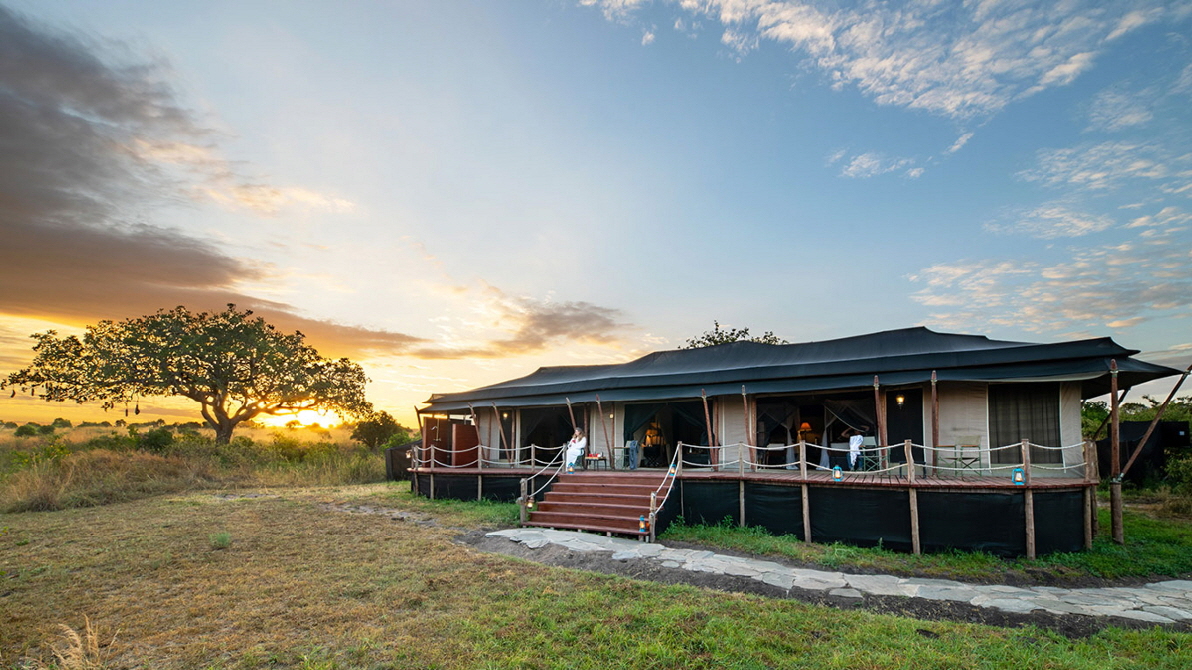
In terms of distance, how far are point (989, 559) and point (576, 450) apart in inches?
352

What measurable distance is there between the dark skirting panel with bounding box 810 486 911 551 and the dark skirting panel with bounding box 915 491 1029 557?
1.12 feet

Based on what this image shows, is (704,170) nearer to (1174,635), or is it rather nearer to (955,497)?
(955,497)

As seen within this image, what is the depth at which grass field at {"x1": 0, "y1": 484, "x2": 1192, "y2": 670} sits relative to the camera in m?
5.50

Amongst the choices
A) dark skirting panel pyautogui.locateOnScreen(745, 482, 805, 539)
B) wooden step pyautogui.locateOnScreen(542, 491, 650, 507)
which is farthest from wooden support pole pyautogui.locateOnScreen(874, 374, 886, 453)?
wooden step pyautogui.locateOnScreen(542, 491, 650, 507)

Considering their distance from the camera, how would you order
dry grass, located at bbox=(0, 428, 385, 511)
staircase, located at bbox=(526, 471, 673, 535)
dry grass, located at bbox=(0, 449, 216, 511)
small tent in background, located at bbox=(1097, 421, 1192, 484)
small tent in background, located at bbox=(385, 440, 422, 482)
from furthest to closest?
small tent in background, located at bbox=(385, 440, 422, 482) < small tent in background, located at bbox=(1097, 421, 1192, 484) < dry grass, located at bbox=(0, 428, 385, 511) < dry grass, located at bbox=(0, 449, 216, 511) < staircase, located at bbox=(526, 471, 673, 535)

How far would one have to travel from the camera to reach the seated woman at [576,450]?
15094mm

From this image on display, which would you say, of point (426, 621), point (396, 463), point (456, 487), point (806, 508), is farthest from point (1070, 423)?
point (396, 463)

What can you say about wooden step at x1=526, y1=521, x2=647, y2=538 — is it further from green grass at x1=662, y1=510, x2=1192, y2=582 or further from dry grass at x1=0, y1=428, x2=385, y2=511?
dry grass at x1=0, y1=428, x2=385, y2=511

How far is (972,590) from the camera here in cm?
790

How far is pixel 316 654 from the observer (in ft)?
18.5

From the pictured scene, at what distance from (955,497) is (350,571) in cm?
992

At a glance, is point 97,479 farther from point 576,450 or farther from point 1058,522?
point 1058,522

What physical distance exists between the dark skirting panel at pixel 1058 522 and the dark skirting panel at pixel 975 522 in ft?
0.37

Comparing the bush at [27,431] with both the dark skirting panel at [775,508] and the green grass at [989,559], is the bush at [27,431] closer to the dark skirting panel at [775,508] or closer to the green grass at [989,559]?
the green grass at [989,559]
